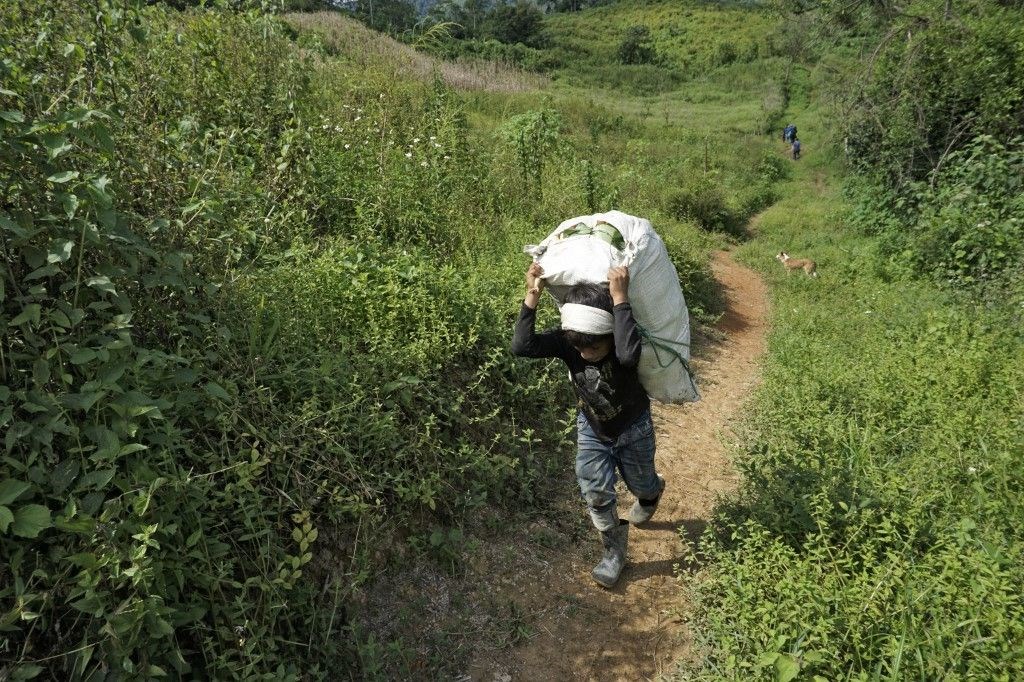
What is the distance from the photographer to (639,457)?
304 cm

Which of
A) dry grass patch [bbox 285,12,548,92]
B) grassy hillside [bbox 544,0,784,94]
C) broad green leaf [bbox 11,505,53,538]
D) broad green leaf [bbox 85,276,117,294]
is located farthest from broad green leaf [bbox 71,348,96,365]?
grassy hillside [bbox 544,0,784,94]

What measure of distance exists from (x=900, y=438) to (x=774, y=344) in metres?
2.41

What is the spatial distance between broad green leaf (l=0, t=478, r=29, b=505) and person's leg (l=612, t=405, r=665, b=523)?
2.34 m

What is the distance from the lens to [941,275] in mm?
7094

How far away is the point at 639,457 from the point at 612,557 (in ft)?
2.03

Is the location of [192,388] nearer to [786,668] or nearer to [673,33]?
[786,668]

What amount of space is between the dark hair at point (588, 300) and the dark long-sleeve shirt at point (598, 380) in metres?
0.12

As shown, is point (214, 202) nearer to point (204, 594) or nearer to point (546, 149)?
point (204, 594)

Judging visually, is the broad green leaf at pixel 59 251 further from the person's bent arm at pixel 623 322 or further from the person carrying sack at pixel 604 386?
the person's bent arm at pixel 623 322

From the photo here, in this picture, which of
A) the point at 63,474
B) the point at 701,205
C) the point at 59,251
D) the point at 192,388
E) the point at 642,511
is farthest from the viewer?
the point at 701,205

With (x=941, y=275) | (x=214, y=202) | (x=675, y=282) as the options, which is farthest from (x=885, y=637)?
(x=941, y=275)

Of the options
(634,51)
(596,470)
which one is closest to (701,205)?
(596,470)

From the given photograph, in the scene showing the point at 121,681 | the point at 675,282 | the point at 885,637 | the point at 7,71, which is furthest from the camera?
the point at 675,282

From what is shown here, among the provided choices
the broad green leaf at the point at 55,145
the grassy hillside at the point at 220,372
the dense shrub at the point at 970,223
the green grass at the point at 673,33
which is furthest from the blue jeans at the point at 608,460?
the green grass at the point at 673,33
